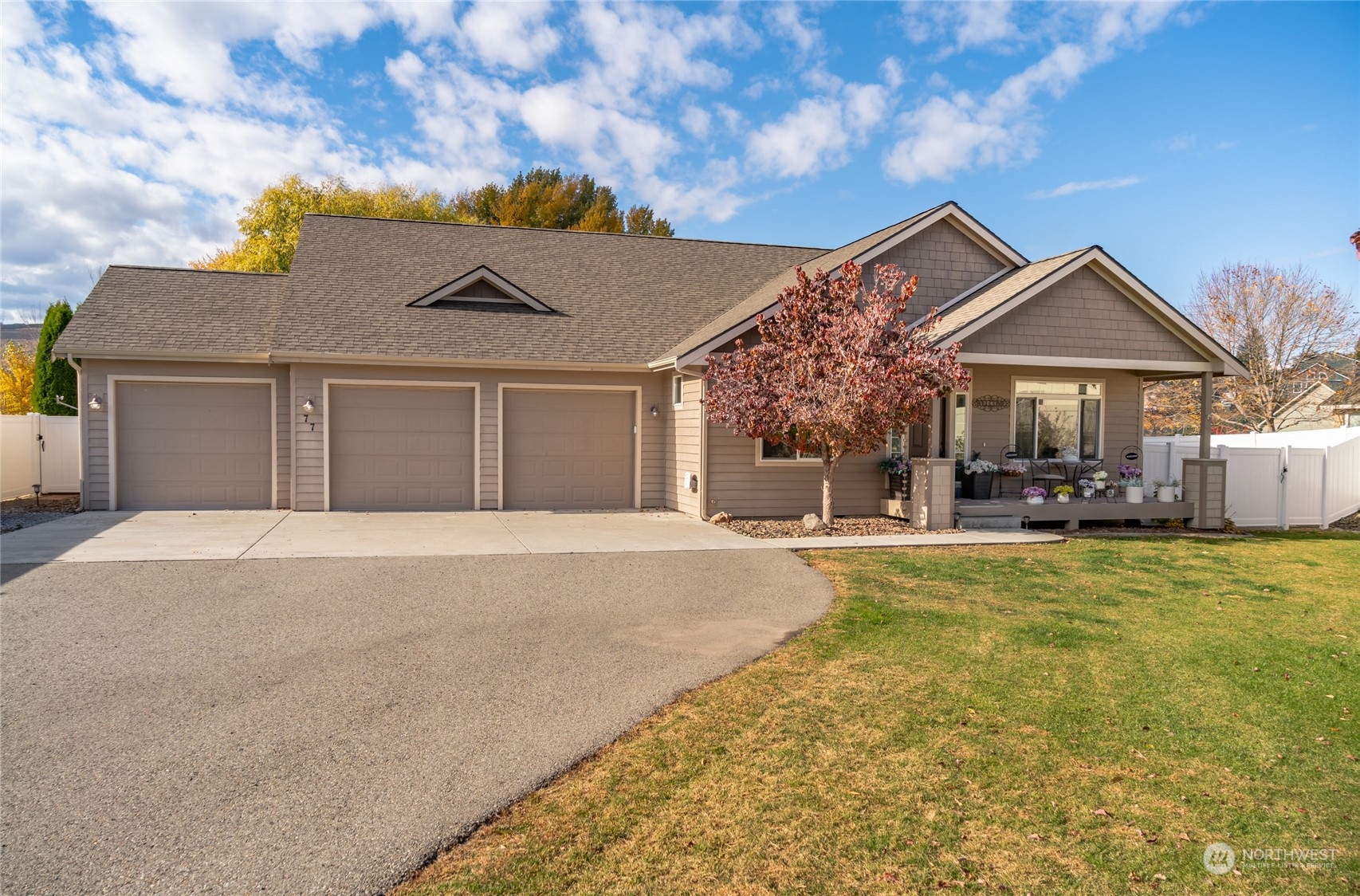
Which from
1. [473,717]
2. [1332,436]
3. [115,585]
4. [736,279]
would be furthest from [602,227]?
[473,717]

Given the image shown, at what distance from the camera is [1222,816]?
3.67 meters

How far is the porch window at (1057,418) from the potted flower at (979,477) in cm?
124

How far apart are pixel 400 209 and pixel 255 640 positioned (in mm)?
35218

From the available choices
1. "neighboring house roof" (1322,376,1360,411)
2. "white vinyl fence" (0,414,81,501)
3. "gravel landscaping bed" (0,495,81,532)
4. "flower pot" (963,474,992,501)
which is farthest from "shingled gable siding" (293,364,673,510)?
"neighboring house roof" (1322,376,1360,411)

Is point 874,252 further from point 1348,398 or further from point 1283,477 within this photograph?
point 1348,398

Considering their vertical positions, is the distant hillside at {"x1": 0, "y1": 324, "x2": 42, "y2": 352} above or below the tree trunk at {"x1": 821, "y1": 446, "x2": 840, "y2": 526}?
above

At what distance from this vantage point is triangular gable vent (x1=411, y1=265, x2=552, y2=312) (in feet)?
50.8

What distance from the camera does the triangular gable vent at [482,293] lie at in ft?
50.8

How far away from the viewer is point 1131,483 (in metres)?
14.1

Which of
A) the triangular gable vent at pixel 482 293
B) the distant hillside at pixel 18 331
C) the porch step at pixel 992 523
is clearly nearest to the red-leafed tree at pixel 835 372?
the porch step at pixel 992 523

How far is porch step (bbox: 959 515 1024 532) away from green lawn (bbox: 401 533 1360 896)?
19.1 ft

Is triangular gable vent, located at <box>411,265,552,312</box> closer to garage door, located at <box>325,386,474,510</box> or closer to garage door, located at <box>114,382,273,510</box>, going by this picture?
garage door, located at <box>325,386,474,510</box>

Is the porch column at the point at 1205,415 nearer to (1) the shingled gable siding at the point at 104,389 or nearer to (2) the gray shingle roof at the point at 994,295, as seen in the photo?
(2) the gray shingle roof at the point at 994,295

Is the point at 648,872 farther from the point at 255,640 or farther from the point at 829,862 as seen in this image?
the point at 255,640
